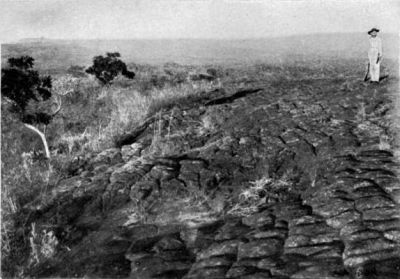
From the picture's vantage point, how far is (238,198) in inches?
275

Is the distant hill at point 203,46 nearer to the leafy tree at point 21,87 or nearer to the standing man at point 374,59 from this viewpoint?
the leafy tree at point 21,87

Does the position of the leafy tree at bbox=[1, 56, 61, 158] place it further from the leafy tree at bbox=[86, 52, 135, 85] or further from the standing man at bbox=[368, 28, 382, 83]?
the standing man at bbox=[368, 28, 382, 83]

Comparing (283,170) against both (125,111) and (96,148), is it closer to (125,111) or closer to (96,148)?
(96,148)

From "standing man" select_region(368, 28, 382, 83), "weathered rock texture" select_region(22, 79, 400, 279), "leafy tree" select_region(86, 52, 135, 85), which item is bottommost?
"weathered rock texture" select_region(22, 79, 400, 279)

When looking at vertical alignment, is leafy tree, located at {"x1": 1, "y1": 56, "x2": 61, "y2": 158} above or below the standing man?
below

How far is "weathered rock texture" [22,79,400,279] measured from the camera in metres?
5.32

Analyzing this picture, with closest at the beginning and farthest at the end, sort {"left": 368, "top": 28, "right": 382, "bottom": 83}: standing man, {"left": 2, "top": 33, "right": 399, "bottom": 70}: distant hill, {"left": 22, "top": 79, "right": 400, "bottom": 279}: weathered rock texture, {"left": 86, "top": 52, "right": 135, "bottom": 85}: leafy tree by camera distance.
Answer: {"left": 22, "top": 79, "right": 400, "bottom": 279}: weathered rock texture → {"left": 368, "top": 28, "right": 382, "bottom": 83}: standing man → {"left": 86, "top": 52, "right": 135, "bottom": 85}: leafy tree → {"left": 2, "top": 33, "right": 399, "bottom": 70}: distant hill

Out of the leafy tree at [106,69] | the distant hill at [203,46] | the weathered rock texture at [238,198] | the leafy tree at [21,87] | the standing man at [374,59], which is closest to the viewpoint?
the weathered rock texture at [238,198]

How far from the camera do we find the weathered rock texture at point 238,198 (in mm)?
5324

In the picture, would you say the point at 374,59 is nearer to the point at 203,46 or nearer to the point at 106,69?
the point at 106,69

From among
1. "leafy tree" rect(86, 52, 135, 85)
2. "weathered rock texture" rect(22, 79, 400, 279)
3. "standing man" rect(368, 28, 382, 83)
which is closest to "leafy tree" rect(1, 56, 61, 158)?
"weathered rock texture" rect(22, 79, 400, 279)

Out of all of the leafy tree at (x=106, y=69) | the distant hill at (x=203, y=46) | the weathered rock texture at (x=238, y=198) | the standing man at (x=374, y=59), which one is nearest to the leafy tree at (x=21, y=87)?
the weathered rock texture at (x=238, y=198)

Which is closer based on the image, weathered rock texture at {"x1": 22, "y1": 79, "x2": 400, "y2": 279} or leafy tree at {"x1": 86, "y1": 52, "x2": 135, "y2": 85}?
weathered rock texture at {"x1": 22, "y1": 79, "x2": 400, "y2": 279}

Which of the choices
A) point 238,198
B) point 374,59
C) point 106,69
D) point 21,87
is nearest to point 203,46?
point 106,69
